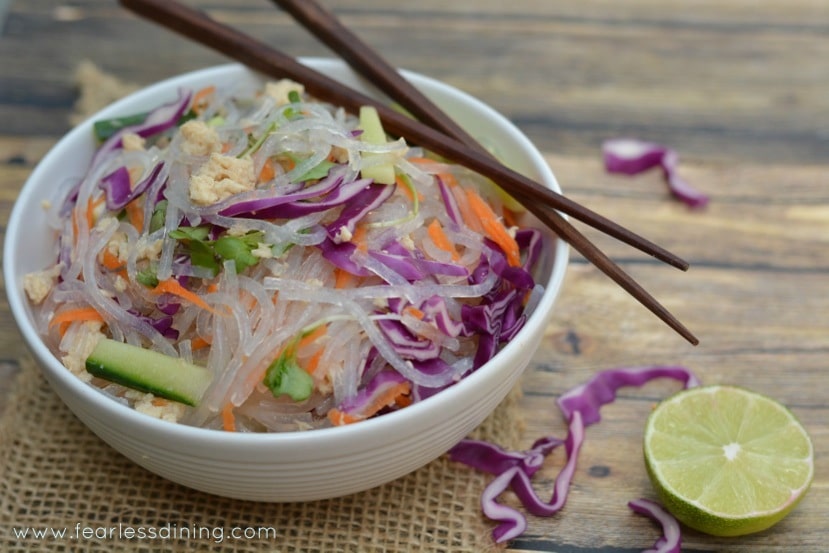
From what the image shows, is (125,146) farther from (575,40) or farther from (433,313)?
(575,40)

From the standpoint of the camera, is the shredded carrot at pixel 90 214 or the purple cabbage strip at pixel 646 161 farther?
the purple cabbage strip at pixel 646 161

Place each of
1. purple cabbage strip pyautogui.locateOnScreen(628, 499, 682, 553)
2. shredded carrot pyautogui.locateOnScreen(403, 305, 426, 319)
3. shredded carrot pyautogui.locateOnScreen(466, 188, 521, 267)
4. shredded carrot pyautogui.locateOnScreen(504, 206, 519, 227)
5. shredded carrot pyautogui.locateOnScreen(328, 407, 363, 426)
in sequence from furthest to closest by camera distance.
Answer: shredded carrot pyautogui.locateOnScreen(504, 206, 519, 227) < shredded carrot pyautogui.locateOnScreen(466, 188, 521, 267) < purple cabbage strip pyautogui.locateOnScreen(628, 499, 682, 553) < shredded carrot pyautogui.locateOnScreen(403, 305, 426, 319) < shredded carrot pyautogui.locateOnScreen(328, 407, 363, 426)

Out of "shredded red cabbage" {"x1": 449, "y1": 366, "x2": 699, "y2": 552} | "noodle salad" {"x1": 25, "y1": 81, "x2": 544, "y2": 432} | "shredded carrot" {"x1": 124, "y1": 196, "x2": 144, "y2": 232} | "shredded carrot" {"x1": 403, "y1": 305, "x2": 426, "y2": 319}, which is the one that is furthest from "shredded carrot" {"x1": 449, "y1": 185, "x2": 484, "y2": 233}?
"shredded carrot" {"x1": 124, "y1": 196, "x2": 144, "y2": 232}

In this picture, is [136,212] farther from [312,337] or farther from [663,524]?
[663,524]

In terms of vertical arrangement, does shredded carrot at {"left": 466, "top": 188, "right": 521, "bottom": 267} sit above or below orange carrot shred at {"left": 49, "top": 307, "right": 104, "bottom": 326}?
above

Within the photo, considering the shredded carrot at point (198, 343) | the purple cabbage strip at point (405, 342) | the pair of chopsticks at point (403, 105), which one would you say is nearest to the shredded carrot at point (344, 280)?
the purple cabbage strip at point (405, 342)

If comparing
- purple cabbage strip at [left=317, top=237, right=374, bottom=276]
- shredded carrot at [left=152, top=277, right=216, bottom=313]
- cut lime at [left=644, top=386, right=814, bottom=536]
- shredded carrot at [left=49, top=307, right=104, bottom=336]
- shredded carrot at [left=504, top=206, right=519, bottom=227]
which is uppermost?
purple cabbage strip at [left=317, top=237, right=374, bottom=276]

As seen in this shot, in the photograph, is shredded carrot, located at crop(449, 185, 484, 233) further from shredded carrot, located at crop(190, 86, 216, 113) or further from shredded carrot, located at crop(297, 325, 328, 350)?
shredded carrot, located at crop(190, 86, 216, 113)

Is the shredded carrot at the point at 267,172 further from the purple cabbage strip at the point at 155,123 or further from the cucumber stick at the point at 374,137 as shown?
the purple cabbage strip at the point at 155,123

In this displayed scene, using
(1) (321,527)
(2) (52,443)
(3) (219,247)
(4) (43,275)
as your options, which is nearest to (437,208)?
(3) (219,247)
